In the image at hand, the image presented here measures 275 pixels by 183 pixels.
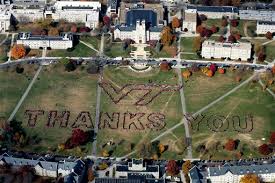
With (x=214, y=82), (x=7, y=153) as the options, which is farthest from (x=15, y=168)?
(x=214, y=82)

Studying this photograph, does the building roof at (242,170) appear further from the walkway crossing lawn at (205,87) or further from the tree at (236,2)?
the tree at (236,2)

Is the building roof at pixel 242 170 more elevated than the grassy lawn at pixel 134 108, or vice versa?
the grassy lawn at pixel 134 108

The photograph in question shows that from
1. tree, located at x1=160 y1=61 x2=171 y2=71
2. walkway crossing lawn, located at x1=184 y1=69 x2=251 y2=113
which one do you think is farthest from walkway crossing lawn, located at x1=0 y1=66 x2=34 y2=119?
walkway crossing lawn, located at x1=184 y1=69 x2=251 y2=113

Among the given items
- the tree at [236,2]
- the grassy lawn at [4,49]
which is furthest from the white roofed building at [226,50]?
the grassy lawn at [4,49]

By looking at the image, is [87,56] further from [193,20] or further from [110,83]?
[193,20]

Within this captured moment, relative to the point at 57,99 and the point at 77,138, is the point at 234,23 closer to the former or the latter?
the point at 57,99
